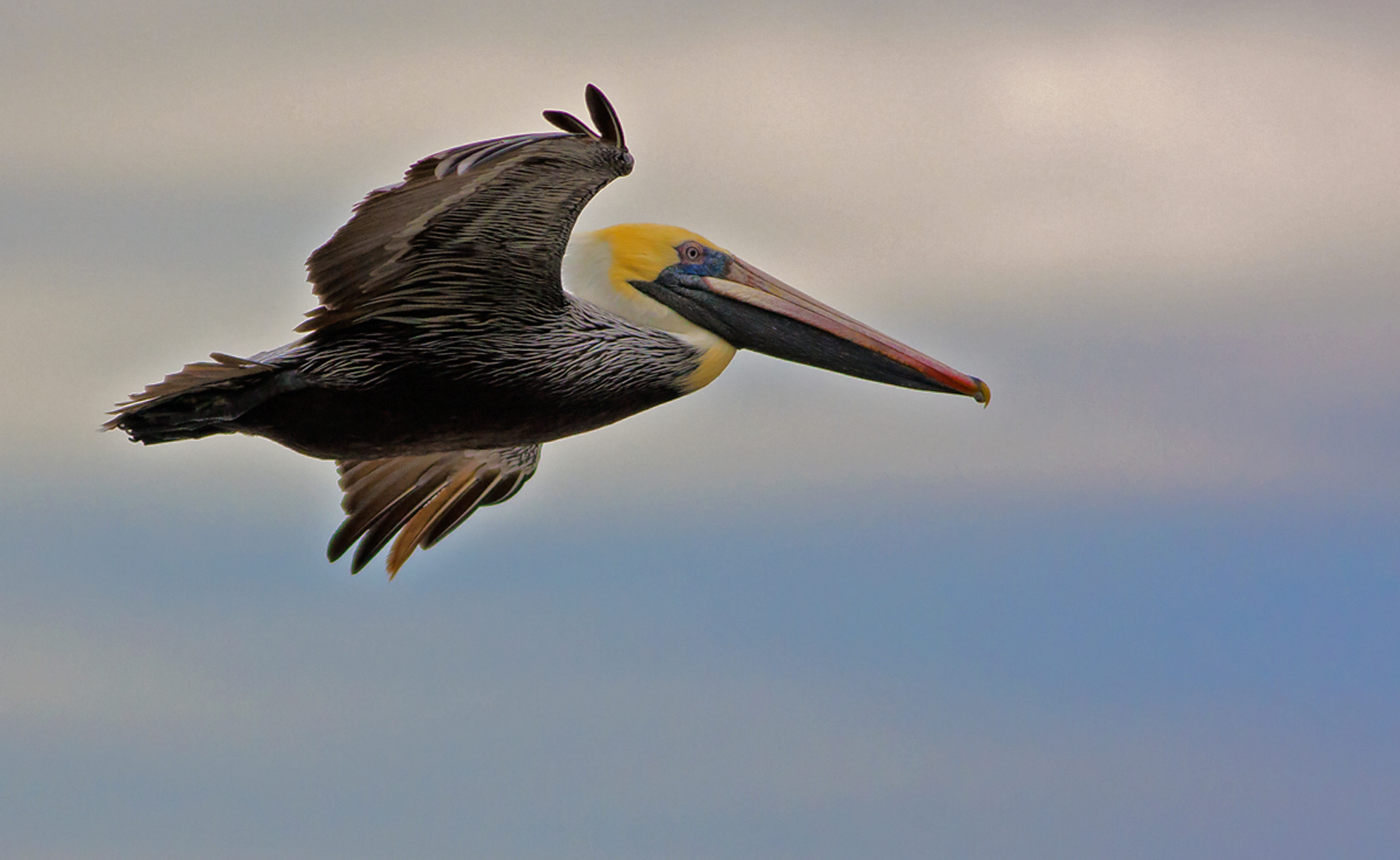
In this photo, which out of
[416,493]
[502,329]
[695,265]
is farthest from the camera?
[416,493]

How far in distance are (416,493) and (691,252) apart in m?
2.41

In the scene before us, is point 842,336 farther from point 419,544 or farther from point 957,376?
point 419,544

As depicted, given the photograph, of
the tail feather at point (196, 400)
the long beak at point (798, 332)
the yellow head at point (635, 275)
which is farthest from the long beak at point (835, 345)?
the tail feather at point (196, 400)

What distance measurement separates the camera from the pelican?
10.5 m

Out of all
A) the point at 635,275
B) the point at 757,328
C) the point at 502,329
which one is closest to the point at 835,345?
the point at 757,328

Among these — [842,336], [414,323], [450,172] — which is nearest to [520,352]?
[414,323]

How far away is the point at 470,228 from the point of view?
1064 centimetres

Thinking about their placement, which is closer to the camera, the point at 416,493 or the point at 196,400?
the point at 196,400

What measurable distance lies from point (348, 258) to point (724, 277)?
2502mm

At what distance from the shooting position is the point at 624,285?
473 inches

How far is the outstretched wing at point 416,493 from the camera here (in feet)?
41.9

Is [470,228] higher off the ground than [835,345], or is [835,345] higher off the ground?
[835,345]

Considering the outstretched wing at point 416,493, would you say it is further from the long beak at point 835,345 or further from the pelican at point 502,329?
the long beak at point 835,345

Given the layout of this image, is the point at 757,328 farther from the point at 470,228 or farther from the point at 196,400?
the point at 196,400
